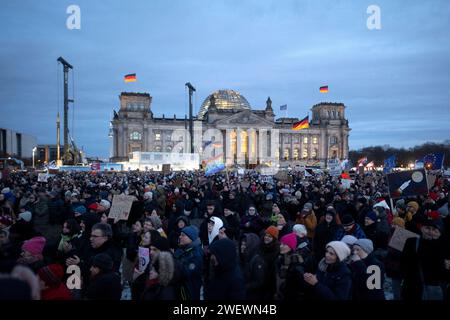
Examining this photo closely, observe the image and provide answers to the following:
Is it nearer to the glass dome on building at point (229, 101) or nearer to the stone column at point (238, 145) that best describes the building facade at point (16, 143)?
the glass dome on building at point (229, 101)

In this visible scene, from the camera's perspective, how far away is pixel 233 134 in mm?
90750

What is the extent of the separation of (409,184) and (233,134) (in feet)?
266

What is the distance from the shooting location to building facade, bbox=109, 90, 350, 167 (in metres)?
84.4

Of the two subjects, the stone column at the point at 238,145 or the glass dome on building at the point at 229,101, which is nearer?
the stone column at the point at 238,145

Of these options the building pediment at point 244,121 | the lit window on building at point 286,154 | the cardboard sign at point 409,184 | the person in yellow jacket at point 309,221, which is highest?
the building pediment at point 244,121

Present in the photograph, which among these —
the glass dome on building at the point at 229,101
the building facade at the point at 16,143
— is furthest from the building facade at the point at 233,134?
the building facade at the point at 16,143

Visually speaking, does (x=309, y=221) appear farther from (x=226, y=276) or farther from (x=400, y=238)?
(x=226, y=276)

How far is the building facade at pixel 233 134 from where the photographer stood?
84375 mm

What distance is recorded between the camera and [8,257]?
5469 mm

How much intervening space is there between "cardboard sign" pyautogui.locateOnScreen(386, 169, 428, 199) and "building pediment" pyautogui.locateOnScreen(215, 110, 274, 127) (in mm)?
78465

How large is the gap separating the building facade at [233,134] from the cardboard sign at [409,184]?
65.6 metres

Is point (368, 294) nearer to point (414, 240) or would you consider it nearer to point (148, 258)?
point (414, 240)

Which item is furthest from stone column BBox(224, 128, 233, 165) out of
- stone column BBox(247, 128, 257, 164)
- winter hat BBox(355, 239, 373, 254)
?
winter hat BBox(355, 239, 373, 254)

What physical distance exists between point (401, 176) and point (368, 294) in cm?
638
